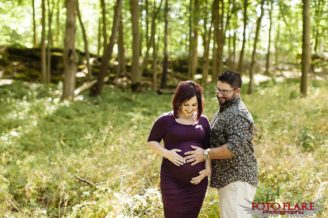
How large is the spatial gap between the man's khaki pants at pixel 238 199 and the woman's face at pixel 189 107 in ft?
3.02

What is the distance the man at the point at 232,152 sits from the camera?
13.9ft

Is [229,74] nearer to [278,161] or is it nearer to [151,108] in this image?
[278,161]

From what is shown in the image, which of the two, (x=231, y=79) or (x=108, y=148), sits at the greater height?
(x=231, y=79)

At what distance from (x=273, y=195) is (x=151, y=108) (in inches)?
455

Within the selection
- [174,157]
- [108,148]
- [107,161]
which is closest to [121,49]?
[108,148]

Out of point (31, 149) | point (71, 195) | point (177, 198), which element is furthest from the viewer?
point (31, 149)

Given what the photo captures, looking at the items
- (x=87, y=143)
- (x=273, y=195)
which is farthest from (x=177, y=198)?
(x=87, y=143)

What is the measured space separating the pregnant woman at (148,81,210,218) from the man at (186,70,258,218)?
0.14 meters

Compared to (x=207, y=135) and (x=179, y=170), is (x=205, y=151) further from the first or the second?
(x=179, y=170)

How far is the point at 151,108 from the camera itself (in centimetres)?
1753

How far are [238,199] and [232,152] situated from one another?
0.58 metres

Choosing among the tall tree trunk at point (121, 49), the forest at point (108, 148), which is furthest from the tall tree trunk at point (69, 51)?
the tall tree trunk at point (121, 49)

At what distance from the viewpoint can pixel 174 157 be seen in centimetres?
446
